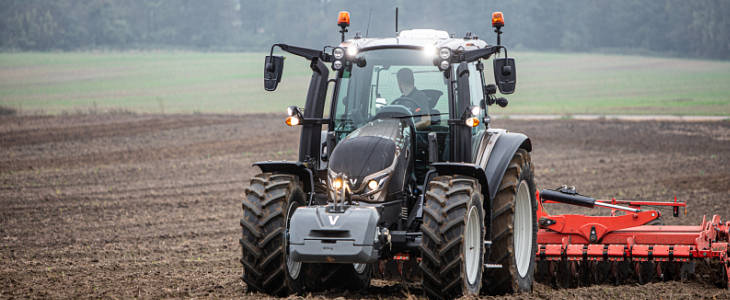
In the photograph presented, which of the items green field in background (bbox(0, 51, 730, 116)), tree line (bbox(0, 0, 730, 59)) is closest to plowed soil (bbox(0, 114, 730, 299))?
green field in background (bbox(0, 51, 730, 116))

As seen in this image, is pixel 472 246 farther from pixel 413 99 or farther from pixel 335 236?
pixel 413 99

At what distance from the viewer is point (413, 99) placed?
7648mm

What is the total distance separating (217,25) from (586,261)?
90434 mm

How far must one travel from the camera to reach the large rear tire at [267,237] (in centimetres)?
679

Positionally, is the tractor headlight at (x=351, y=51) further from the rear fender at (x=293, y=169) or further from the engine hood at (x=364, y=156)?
the rear fender at (x=293, y=169)

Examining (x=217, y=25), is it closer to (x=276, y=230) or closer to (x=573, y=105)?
(x=573, y=105)

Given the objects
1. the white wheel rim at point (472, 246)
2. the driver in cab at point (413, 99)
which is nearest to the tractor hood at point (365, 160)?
the driver in cab at point (413, 99)

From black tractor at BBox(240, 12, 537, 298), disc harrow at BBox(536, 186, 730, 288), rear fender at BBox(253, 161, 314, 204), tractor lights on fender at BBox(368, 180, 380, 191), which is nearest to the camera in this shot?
black tractor at BBox(240, 12, 537, 298)

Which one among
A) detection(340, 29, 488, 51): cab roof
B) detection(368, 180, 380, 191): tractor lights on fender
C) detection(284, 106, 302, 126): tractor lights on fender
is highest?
detection(340, 29, 488, 51): cab roof

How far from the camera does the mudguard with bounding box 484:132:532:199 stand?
24.9 ft

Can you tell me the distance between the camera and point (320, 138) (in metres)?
7.69

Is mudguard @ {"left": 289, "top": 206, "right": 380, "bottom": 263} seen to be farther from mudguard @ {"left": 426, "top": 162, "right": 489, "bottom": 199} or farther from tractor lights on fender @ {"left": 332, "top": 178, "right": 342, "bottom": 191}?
mudguard @ {"left": 426, "top": 162, "right": 489, "bottom": 199}

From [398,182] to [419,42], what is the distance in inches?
55.5

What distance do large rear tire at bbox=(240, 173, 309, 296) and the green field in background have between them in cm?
3464
